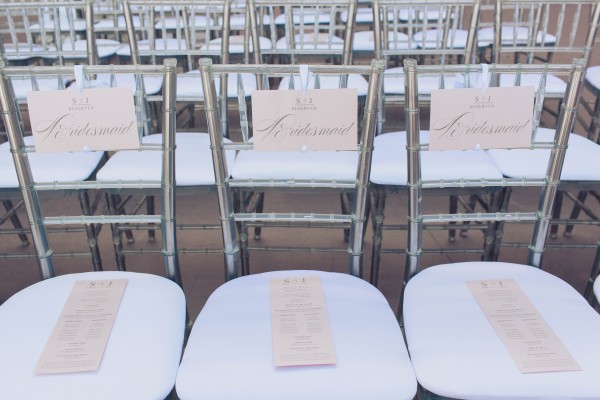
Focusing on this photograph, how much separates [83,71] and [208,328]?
490 mm

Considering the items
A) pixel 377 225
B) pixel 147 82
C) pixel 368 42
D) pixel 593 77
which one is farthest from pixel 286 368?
pixel 368 42

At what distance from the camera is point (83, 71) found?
3.02ft

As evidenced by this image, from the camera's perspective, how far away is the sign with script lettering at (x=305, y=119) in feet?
3.03

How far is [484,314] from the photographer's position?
96 cm

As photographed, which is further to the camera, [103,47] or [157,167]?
[103,47]

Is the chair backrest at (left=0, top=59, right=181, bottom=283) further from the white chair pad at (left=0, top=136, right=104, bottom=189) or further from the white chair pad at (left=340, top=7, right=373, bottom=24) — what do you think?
the white chair pad at (left=340, top=7, right=373, bottom=24)

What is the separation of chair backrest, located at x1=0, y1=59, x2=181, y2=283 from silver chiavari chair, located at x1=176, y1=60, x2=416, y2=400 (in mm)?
83

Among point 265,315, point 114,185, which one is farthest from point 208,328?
point 114,185

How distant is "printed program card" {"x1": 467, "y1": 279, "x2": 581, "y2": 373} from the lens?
2.79 feet

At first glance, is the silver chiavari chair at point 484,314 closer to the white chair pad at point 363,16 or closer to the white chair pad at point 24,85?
the white chair pad at point 24,85

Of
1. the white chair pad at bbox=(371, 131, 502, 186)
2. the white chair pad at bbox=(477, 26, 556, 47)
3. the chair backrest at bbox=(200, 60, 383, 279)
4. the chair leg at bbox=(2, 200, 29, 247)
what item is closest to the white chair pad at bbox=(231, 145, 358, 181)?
the white chair pad at bbox=(371, 131, 502, 186)

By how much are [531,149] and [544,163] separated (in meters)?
0.37

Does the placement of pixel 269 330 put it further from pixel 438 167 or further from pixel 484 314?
pixel 438 167

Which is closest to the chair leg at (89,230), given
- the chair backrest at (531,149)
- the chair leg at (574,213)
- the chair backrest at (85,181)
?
the chair backrest at (85,181)
